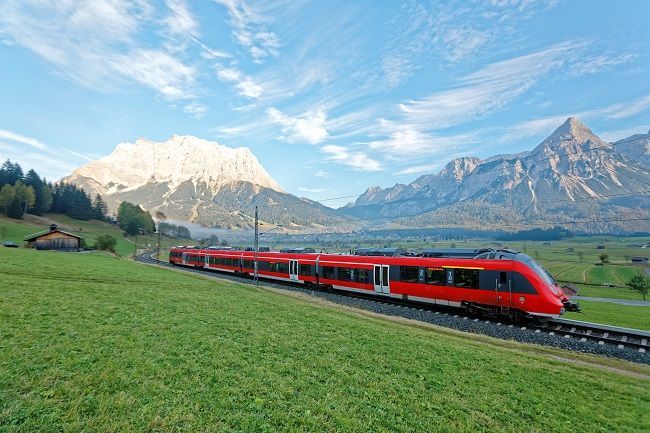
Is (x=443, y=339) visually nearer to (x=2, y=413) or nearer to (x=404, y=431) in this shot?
(x=404, y=431)

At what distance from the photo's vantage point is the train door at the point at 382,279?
103ft

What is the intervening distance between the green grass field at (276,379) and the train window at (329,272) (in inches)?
751

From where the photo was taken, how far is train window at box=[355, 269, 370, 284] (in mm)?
33253

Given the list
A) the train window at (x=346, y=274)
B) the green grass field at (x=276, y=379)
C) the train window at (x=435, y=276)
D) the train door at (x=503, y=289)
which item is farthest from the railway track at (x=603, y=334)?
the train window at (x=346, y=274)

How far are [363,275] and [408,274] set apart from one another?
5432 millimetres

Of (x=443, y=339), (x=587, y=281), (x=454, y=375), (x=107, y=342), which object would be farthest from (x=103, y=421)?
(x=587, y=281)

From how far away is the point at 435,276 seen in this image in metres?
27.3

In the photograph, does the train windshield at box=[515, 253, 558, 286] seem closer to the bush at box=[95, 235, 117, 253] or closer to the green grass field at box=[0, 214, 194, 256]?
the bush at box=[95, 235, 117, 253]

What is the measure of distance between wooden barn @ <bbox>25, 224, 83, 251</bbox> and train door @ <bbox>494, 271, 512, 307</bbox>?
95164mm

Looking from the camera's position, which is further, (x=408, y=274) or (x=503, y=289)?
(x=408, y=274)

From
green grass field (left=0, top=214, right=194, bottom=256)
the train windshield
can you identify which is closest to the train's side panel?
the train windshield

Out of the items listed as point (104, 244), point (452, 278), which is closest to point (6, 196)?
point (104, 244)

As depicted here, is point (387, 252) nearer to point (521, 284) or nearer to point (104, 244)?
point (521, 284)

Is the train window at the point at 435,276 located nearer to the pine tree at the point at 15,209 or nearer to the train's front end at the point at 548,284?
the train's front end at the point at 548,284
